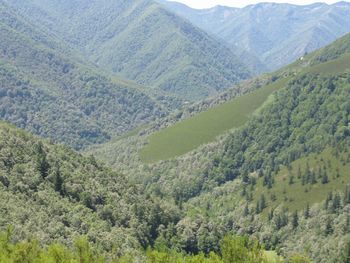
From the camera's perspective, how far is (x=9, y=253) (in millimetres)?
100250

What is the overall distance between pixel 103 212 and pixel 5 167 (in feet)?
95.1

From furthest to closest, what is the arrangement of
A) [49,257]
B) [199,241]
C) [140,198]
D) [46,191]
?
[140,198] → [199,241] → [46,191] → [49,257]

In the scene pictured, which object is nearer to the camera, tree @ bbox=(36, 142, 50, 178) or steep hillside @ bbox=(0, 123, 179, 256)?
steep hillside @ bbox=(0, 123, 179, 256)

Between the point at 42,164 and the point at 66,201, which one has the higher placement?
the point at 42,164

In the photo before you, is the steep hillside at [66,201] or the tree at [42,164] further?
the tree at [42,164]

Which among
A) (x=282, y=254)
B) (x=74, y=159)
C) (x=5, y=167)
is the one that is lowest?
(x=282, y=254)

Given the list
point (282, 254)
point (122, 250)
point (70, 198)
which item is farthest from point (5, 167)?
point (282, 254)

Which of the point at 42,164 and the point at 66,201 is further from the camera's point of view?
the point at 42,164

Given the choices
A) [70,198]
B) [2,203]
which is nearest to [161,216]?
[70,198]

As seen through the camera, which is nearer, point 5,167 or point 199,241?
point 5,167

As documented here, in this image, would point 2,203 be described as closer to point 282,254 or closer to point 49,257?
point 49,257

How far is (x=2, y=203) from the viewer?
134 metres

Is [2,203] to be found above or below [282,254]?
above

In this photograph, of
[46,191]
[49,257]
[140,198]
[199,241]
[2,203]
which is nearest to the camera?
[49,257]
